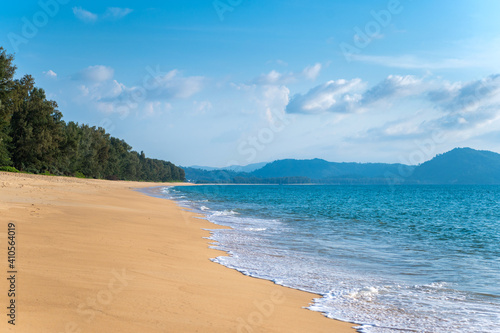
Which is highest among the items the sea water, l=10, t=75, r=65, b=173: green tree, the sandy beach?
l=10, t=75, r=65, b=173: green tree

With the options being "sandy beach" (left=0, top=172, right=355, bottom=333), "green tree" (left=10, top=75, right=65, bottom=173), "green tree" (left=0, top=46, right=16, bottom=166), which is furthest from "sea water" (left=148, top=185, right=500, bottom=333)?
"green tree" (left=10, top=75, right=65, bottom=173)

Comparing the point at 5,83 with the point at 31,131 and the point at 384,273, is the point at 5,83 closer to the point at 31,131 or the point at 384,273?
the point at 31,131

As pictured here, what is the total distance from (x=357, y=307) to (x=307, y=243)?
9.18 meters

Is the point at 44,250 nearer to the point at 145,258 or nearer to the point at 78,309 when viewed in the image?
the point at 145,258

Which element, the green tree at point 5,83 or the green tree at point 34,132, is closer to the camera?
the green tree at point 5,83

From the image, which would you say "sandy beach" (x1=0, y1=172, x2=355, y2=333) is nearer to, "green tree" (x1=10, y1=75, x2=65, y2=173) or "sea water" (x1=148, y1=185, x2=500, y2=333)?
"sea water" (x1=148, y1=185, x2=500, y2=333)

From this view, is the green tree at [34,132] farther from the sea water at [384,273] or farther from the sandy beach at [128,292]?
the sandy beach at [128,292]

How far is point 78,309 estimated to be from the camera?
561 cm

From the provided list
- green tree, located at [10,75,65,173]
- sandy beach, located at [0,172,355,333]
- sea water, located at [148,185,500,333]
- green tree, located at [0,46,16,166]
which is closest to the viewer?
sandy beach, located at [0,172,355,333]

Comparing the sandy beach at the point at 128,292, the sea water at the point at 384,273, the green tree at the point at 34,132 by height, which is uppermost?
the green tree at the point at 34,132

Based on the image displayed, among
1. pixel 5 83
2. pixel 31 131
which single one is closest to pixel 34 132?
pixel 31 131

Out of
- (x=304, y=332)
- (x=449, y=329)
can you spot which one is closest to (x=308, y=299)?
(x=304, y=332)

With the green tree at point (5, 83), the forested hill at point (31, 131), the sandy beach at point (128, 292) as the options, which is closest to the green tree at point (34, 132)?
the forested hill at point (31, 131)

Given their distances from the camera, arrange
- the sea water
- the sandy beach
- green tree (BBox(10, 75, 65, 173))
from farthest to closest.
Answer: green tree (BBox(10, 75, 65, 173)) < the sea water < the sandy beach
